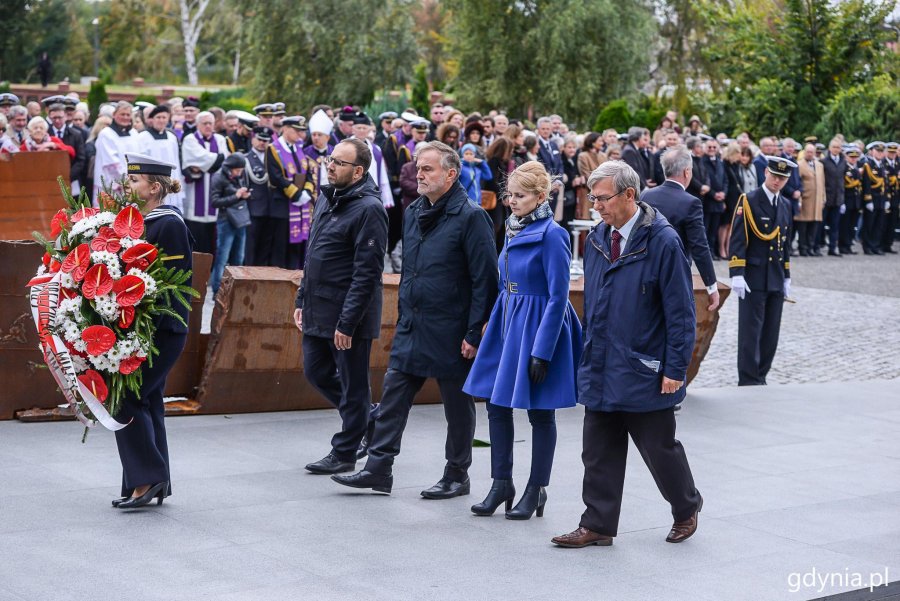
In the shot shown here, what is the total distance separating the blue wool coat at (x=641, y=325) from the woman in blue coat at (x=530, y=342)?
14.5 inches

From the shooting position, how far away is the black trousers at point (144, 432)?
256 inches

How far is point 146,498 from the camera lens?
650 cm

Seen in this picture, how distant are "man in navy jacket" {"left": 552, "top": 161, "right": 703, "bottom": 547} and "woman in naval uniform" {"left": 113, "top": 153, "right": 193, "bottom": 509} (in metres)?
2.04

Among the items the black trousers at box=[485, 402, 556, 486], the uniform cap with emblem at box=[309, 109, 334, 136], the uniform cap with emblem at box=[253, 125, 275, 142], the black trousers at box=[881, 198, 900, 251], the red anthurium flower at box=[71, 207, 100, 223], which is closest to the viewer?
the red anthurium flower at box=[71, 207, 100, 223]

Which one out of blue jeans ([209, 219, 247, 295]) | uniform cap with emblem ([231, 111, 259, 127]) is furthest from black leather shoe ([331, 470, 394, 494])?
uniform cap with emblem ([231, 111, 259, 127])

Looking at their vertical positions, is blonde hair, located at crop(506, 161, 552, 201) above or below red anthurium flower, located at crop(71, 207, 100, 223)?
above

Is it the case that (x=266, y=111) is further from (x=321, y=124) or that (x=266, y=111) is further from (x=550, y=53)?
(x=550, y=53)

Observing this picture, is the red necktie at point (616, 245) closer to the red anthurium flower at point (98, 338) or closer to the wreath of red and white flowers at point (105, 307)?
the wreath of red and white flowers at point (105, 307)

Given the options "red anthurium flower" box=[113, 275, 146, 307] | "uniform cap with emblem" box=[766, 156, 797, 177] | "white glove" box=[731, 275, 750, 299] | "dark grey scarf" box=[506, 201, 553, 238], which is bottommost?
"white glove" box=[731, 275, 750, 299]

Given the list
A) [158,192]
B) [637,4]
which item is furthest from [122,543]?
[637,4]

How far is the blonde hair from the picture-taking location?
6.59 meters

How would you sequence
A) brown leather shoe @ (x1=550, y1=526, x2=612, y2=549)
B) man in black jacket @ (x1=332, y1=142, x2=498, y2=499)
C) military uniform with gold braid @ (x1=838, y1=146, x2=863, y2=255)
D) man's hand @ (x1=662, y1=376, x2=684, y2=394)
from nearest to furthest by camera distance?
man's hand @ (x1=662, y1=376, x2=684, y2=394), brown leather shoe @ (x1=550, y1=526, x2=612, y2=549), man in black jacket @ (x1=332, y1=142, x2=498, y2=499), military uniform with gold braid @ (x1=838, y1=146, x2=863, y2=255)

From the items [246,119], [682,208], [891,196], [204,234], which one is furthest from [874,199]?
[682,208]

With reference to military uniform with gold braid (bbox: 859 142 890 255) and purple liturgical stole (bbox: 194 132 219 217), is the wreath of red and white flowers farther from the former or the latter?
military uniform with gold braid (bbox: 859 142 890 255)
